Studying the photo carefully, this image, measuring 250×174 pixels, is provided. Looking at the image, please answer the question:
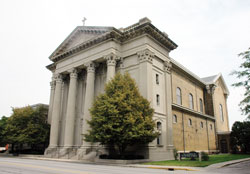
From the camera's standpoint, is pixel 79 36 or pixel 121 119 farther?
pixel 79 36

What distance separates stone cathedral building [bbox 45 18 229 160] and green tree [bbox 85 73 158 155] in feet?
11.3

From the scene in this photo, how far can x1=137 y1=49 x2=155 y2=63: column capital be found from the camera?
28441 mm

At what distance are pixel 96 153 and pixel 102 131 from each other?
240 inches

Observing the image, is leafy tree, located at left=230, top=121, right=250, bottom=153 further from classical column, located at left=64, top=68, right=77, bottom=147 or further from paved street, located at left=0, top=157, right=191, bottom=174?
paved street, located at left=0, top=157, right=191, bottom=174

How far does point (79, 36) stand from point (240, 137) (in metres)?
33.6

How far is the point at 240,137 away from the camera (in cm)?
4006

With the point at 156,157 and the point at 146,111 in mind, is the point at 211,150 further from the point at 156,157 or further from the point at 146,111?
the point at 146,111

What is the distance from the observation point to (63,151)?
103 feet

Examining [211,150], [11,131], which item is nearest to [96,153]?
[11,131]

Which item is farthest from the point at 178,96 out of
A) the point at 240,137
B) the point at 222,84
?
the point at 222,84

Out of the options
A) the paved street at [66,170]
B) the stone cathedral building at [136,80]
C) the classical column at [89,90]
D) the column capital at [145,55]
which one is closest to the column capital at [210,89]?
the stone cathedral building at [136,80]

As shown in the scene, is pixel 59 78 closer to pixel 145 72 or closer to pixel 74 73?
pixel 74 73

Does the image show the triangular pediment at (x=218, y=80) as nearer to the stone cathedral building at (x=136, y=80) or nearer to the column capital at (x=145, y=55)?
the stone cathedral building at (x=136, y=80)

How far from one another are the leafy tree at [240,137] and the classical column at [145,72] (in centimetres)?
2321
